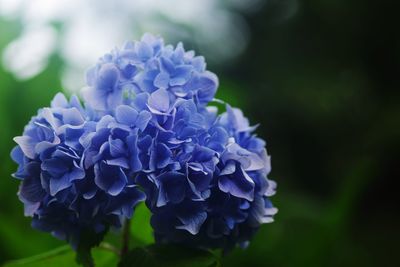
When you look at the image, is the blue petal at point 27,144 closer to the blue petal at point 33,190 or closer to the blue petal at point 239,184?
the blue petal at point 33,190

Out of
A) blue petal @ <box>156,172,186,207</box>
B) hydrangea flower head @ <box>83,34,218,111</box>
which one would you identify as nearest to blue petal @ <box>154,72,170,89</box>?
hydrangea flower head @ <box>83,34,218,111</box>

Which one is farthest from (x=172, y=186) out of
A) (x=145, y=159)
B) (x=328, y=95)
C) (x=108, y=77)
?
(x=328, y=95)

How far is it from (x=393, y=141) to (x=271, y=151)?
53 centimetres

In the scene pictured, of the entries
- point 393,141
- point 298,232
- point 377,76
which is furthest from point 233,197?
point 377,76

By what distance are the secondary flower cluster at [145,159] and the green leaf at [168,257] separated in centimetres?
2

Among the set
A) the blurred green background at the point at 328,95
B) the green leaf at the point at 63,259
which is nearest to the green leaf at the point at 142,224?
the green leaf at the point at 63,259

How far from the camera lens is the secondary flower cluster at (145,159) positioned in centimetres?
53

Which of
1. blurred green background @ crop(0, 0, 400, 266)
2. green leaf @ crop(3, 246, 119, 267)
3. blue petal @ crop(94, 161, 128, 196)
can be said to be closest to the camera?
blue petal @ crop(94, 161, 128, 196)

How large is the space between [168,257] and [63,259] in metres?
0.20

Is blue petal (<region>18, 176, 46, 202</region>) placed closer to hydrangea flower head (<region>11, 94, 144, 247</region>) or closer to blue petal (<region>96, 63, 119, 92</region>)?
hydrangea flower head (<region>11, 94, 144, 247</region>)

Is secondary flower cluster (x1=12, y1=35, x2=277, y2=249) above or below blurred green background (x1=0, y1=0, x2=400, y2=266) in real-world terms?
above

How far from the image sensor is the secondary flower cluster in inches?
20.9

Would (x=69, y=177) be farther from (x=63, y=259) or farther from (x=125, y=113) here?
(x=63, y=259)

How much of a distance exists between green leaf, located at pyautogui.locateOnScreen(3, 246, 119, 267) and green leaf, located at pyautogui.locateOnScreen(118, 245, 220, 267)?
0.34 feet
